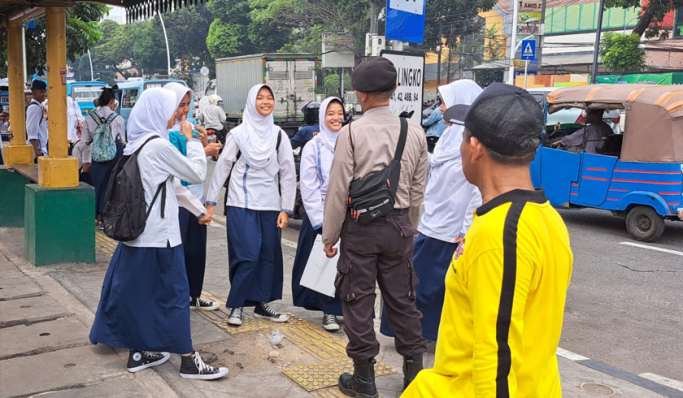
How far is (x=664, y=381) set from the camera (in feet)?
14.8

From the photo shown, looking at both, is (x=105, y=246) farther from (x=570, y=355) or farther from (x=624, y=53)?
(x=624, y=53)

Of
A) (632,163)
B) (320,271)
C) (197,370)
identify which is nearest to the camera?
(197,370)

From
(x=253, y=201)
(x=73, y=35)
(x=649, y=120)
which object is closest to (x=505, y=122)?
(x=253, y=201)

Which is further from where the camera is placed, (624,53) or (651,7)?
(624,53)

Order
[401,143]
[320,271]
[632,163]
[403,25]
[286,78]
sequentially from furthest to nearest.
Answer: [286,78]
[632,163]
[403,25]
[320,271]
[401,143]

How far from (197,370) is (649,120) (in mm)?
6881

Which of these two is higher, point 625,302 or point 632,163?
point 632,163

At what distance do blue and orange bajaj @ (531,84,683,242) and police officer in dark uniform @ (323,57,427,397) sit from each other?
5.71 meters

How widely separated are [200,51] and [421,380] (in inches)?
2358

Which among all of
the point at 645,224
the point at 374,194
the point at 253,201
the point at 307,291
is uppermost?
the point at 374,194

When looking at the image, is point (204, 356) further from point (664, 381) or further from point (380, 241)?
point (664, 381)

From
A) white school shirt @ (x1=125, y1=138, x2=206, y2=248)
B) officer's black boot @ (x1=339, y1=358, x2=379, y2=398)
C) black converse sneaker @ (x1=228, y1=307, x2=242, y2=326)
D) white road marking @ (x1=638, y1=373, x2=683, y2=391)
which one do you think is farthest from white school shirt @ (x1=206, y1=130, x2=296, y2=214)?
white road marking @ (x1=638, y1=373, x2=683, y2=391)

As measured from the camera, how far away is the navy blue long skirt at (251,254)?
190 inches

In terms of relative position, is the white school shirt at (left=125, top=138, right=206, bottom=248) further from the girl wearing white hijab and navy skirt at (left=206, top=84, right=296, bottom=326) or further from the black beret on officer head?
the black beret on officer head
